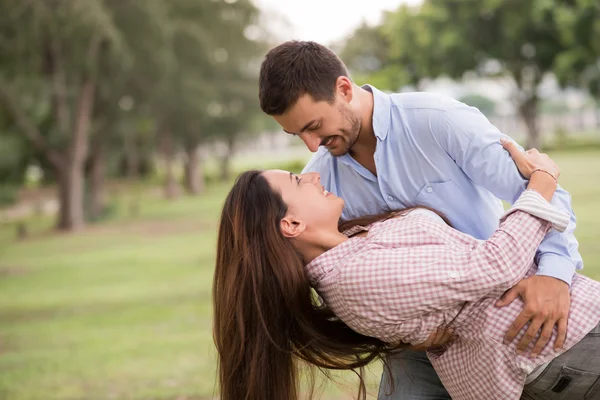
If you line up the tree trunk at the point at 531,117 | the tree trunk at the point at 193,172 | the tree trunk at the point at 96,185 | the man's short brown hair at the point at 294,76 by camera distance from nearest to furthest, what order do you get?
the man's short brown hair at the point at 294,76 → the tree trunk at the point at 96,185 → the tree trunk at the point at 193,172 → the tree trunk at the point at 531,117

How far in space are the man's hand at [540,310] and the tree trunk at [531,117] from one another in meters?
39.3

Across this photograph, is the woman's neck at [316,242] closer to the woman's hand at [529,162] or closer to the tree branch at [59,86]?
the woman's hand at [529,162]

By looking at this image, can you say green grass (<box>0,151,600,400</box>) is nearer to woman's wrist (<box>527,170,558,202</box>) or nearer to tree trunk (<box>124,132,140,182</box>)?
woman's wrist (<box>527,170,558,202</box>)

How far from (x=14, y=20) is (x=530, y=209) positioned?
17.0m

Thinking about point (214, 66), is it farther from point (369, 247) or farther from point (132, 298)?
point (369, 247)

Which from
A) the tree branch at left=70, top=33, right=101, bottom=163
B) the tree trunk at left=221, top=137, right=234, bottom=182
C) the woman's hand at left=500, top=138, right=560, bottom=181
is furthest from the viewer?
the tree trunk at left=221, top=137, right=234, bottom=182

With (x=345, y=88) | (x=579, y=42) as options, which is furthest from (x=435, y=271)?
(x=579, y=42)

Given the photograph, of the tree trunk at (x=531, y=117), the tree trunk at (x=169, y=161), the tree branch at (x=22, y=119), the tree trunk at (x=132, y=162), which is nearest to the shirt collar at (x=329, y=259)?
the tree branch at (x=22, y=119)

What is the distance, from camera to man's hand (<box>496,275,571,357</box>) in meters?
2.35

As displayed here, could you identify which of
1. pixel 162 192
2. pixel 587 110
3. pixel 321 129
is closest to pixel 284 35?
pixel 162 192

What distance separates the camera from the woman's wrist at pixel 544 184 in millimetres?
2541

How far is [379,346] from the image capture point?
277 centimetres

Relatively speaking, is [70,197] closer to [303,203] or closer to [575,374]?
[303,203]

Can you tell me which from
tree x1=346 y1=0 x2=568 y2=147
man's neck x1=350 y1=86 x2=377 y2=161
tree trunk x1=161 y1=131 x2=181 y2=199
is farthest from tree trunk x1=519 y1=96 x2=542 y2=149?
man's neck x1=350 y1=86 x2=377 y2=161
